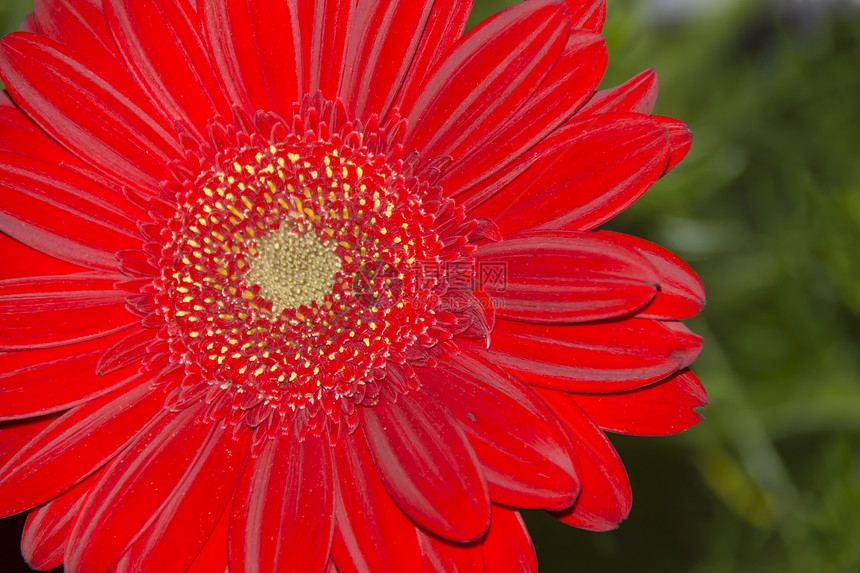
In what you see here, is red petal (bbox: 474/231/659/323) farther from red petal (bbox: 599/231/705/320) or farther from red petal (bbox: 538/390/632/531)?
red petal (bbox: 538/390/632/531)

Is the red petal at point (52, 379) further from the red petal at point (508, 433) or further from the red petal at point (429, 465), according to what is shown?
the red petal at point (508, 433)

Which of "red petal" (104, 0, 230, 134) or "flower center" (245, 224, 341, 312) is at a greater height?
"red petal" (104, 0, 230, 134)

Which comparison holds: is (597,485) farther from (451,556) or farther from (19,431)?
(19,431)

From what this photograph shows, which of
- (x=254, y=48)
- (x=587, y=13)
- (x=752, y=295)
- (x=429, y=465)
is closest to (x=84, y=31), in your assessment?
(x=254, y=48)

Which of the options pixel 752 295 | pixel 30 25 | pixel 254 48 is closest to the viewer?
pixel 254 48

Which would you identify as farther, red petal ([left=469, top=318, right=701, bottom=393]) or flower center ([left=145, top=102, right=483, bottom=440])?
flower center ([left=145, top=102, right=483, bottom=440])

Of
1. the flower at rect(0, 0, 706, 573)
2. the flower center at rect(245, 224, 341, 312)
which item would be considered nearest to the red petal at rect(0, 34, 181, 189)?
the flower at rect(0, 0, 706, 573)
